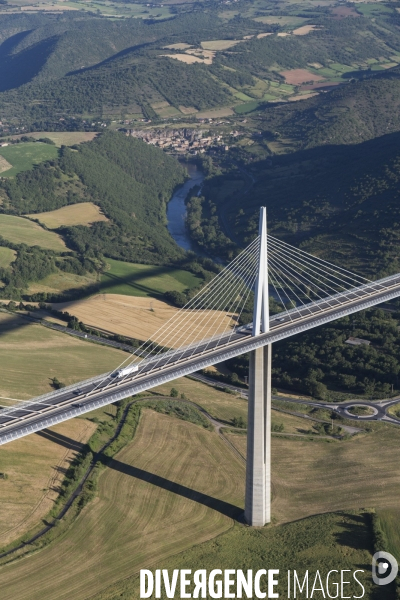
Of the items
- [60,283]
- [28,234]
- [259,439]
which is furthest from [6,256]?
[259,439]

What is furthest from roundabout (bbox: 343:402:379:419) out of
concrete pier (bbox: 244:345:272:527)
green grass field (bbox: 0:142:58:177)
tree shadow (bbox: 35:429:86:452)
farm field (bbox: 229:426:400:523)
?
green grass field (bbox: 0:142:58:177)

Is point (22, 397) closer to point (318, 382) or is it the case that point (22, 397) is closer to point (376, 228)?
point (318, 382)

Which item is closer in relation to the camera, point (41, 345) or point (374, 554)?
point (374, 554)

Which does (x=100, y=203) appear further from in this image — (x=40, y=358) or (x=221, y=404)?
(x=221, y=404)

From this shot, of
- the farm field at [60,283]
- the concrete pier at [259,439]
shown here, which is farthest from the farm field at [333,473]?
the farm field at [60,283]

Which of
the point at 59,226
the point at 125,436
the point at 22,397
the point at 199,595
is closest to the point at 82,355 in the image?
the point at 22,397

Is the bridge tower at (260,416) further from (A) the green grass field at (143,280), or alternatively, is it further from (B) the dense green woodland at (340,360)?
(A) the green grass field at (143,280)

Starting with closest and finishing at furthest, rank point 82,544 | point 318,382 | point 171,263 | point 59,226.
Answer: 1. point 82,544
2. point 318,382
3. point 171,263
4. point 59,226
